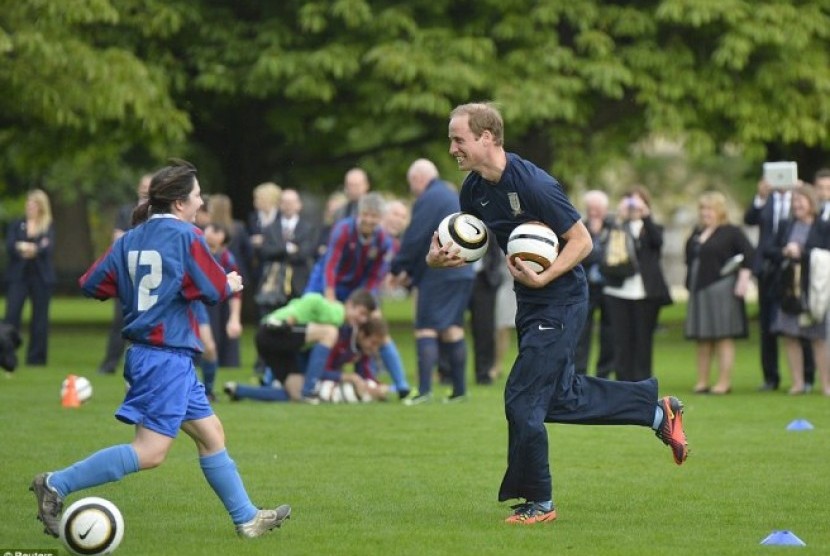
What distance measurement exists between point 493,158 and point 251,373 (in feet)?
39.8

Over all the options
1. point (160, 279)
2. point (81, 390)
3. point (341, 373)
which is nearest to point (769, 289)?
point (341, 373)

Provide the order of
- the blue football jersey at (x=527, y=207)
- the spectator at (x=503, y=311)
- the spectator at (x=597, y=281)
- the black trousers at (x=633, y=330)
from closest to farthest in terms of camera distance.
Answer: the blue football jersey at (x=527, y=207)
the spectator at (x=597, y=281)
the black trousers at (x=633, y=330)
the spectator at (x=503, y=311)

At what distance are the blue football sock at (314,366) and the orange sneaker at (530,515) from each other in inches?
283

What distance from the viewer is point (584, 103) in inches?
1105

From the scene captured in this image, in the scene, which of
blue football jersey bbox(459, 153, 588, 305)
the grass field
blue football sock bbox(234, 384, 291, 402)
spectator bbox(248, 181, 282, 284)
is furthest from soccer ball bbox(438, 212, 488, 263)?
spectator bbox(248, 181, 282, 284)

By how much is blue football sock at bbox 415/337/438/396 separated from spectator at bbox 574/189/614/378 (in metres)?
2.14

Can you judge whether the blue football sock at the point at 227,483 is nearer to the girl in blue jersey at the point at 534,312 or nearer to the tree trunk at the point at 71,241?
the girl in blue jersey at the point at 534,312

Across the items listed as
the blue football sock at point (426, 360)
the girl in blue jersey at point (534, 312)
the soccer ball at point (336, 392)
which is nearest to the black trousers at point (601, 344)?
the blue football sock at point (426, 360)

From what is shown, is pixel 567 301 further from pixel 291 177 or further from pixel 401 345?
pixel 291 177

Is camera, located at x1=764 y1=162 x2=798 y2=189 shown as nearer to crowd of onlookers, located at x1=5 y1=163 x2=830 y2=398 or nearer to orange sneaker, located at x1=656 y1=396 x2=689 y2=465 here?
crowd of onlookers, located at x1=5 y1=163 x2=830 y2=398

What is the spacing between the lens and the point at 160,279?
7.97 meters

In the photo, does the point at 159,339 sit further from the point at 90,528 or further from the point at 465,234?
the point at 465,234

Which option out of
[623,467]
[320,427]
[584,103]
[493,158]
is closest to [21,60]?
[584,103]

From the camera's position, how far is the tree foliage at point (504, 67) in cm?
2677
